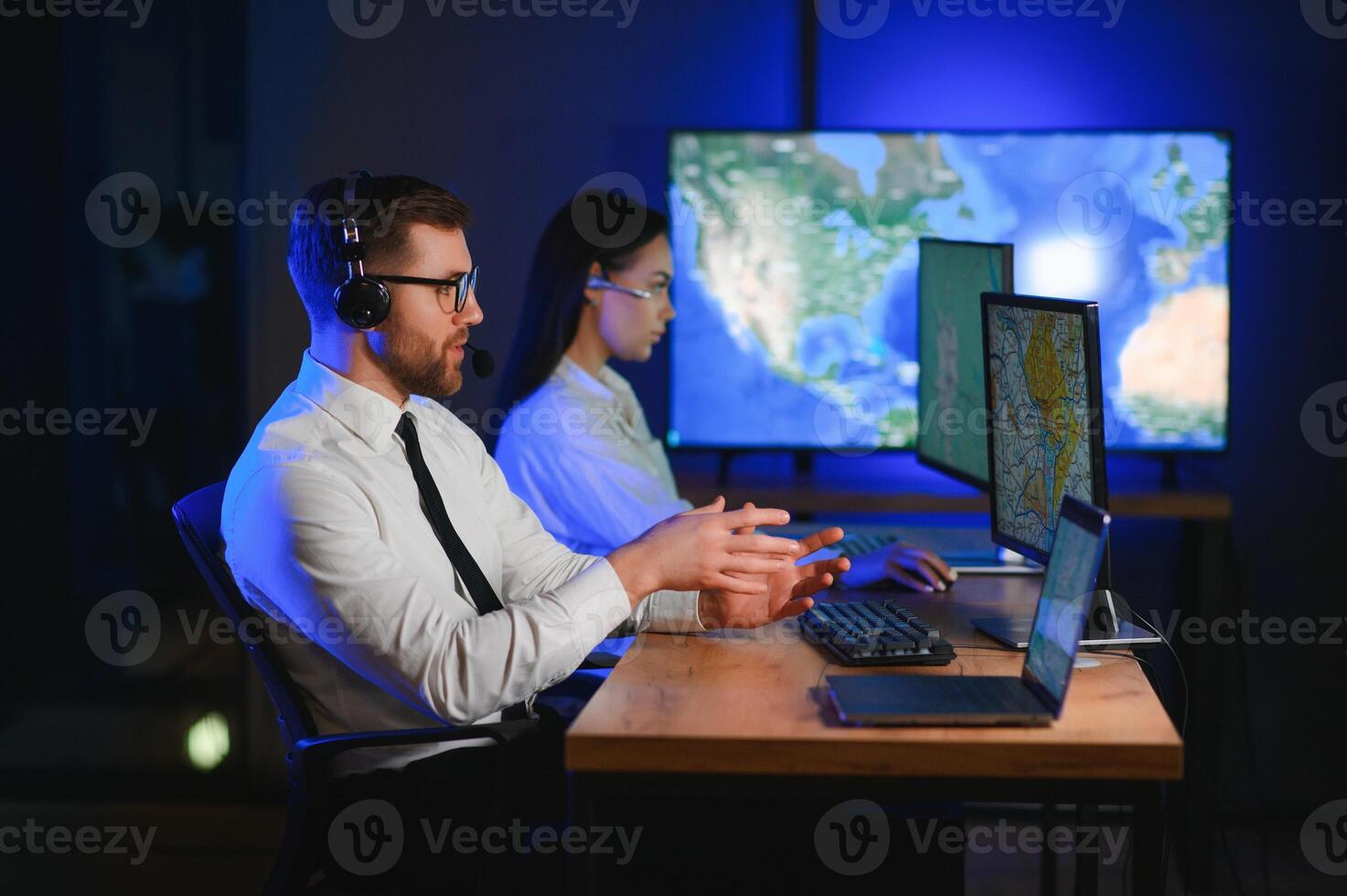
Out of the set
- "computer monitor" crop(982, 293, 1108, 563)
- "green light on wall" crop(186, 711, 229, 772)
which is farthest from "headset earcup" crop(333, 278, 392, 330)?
"green light on wall" crop(186, 711, 229, 772)

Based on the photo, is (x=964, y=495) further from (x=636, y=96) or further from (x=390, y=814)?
(x=390, y=814)

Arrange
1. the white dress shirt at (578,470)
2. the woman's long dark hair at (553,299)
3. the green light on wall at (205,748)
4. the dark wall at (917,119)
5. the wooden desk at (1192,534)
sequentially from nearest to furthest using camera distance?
the white dress shirt at (578,470)
the woman's long dark hair at (553,299)
the wooden desk at (1192,534)
the dark wall at (917,119)
the green light on wall at (205,748)

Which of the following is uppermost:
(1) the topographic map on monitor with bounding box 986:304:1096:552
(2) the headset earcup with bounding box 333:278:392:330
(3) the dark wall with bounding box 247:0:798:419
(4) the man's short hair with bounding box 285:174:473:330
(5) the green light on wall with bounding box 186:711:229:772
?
(3) the dark wall with bounding box 247:0:798:419

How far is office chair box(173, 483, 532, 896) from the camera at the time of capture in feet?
5.40

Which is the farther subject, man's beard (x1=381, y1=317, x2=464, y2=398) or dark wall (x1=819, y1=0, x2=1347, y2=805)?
dark wall (x1=819, y1=0, x2=1347, y2=805)

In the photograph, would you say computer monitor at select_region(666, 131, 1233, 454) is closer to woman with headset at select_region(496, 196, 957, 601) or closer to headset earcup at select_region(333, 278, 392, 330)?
woman with headset at select_region(496, 196, 957, 601)

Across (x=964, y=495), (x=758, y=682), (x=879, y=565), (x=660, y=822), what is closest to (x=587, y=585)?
(x=758, y=682)

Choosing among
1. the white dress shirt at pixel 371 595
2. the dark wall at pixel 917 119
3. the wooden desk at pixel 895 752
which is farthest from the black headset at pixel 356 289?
the dark wall at pixel 917 119

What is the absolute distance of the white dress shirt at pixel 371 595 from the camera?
167 cm

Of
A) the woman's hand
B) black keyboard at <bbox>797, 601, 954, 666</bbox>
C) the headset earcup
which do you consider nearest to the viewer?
black keyboard at <bbox>797, 601, 954, 666</bbox>

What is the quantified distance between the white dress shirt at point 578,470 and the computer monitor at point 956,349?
1.95ft

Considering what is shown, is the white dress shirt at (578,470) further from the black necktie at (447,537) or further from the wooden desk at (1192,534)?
the black necktie at (447,537)

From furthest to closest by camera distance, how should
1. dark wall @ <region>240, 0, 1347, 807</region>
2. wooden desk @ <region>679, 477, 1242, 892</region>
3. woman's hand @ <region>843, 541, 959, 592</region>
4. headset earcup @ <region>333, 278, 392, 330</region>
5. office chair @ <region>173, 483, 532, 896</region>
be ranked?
dark wall @ <region>240, 0, 1347, 807</region> → wooden desk @ <region>679, 477, 1242, 892</region> → woman's hand @ <region>843, 541, 959, 592</region> → headset earcup @ <region>333, 278, 392, 330</region> → office chair @ <region>173, 483, 532, 896</region>

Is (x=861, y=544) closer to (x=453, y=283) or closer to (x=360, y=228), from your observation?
(x=453, y=283)
